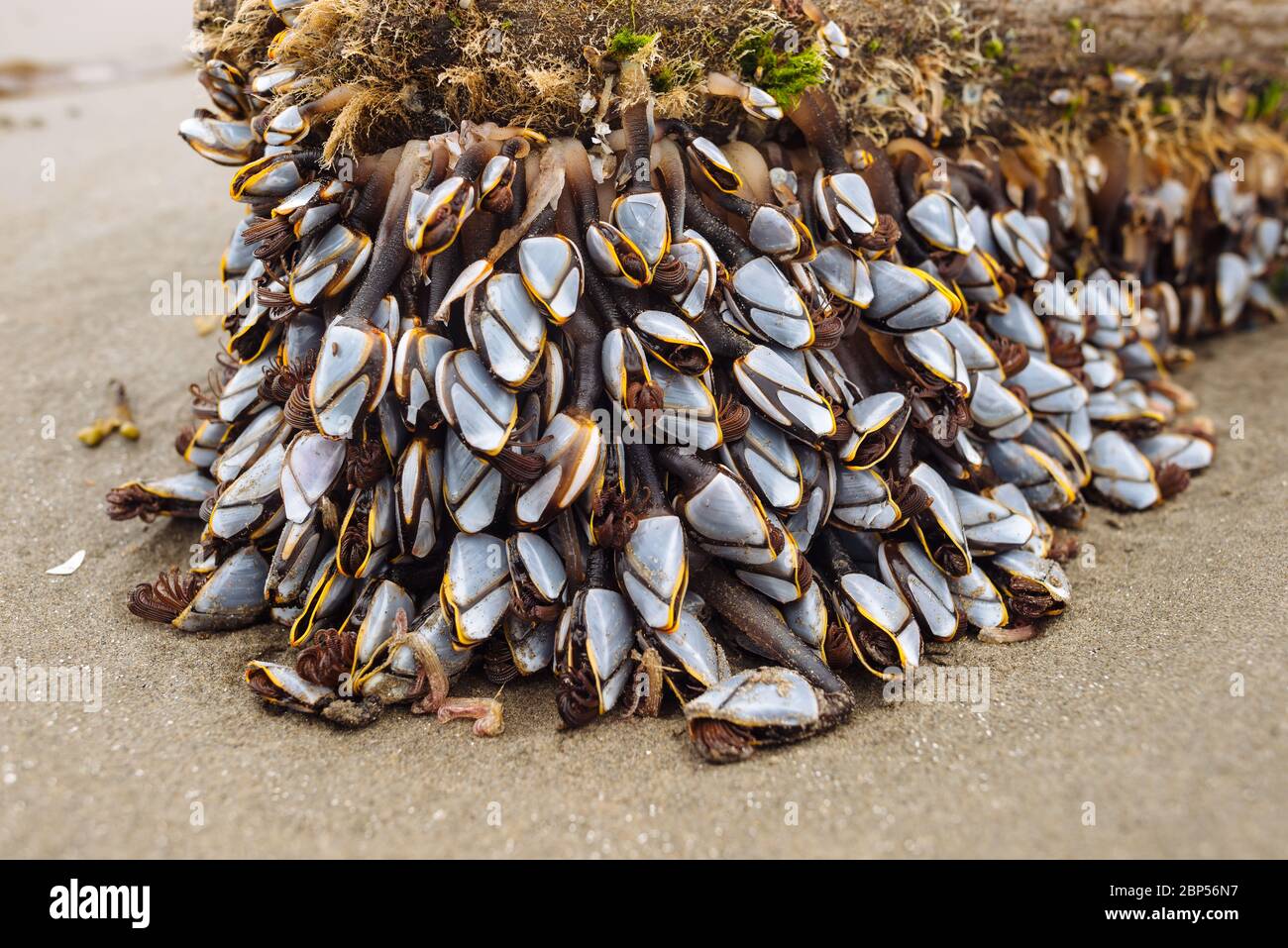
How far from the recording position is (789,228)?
88.4 inches

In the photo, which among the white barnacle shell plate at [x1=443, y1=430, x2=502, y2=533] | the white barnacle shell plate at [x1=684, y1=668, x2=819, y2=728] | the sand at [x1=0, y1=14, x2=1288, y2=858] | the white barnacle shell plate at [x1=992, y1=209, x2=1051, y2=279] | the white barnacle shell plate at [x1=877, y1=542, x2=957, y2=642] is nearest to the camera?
the sand at [x1=0, y1=14, x2=1288, y2=858]

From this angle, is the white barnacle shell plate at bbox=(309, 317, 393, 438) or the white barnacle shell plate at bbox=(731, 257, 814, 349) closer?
the white barnacle shell plate at bbox=(309, 317, 393, 438)

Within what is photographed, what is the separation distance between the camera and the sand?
161 centimetres

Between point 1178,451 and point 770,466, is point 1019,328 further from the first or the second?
point 770,466

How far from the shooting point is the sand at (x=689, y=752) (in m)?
1.61

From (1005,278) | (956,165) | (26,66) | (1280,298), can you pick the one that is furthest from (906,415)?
(26,66)

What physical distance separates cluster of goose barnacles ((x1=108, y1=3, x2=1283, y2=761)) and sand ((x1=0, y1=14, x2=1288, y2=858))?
10 centimetres

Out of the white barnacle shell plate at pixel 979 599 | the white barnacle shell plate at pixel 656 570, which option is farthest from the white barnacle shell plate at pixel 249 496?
the white barnacle shell plate at pixel 979 599

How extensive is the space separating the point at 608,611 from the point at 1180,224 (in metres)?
2.96

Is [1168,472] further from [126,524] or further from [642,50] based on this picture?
[126,524]

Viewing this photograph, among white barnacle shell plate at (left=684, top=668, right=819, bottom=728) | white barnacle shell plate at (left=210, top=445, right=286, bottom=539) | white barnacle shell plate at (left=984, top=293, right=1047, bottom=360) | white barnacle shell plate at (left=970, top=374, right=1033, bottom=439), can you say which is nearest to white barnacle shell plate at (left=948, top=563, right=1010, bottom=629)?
white barnacle shell plate at (left=970, top=374, right=1033, bottom=439)

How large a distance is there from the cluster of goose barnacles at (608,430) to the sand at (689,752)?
95 mm

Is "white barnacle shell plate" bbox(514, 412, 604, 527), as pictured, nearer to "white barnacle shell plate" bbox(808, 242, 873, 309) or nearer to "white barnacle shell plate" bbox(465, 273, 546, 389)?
"white barnacle shell plate" bbox(465, 273, 546, 389)

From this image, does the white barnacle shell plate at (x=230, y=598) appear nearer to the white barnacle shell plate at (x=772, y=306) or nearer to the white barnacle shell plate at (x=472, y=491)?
the white barnacle shell plate at (x=472, y=491)
